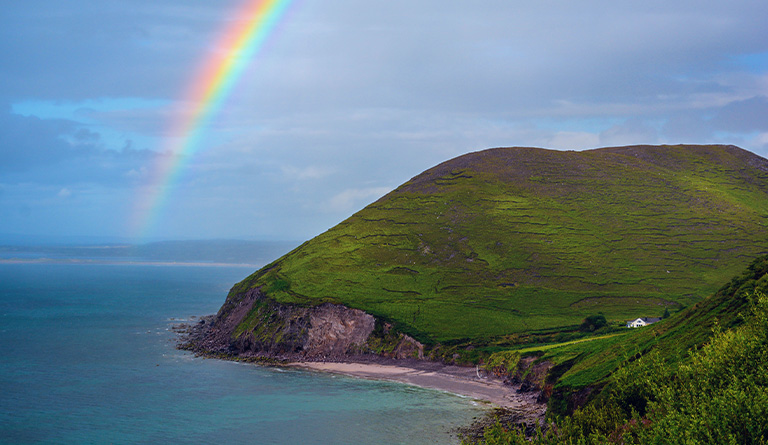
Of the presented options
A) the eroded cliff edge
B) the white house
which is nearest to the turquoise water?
the eroded cliff edge

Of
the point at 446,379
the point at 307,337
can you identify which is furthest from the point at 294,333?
the point at 446,379

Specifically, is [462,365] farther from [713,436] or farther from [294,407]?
[713,436]

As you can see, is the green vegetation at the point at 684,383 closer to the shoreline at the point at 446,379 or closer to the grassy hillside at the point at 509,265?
the shoreline at the point at 446,379

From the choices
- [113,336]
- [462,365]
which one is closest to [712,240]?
[462,365]

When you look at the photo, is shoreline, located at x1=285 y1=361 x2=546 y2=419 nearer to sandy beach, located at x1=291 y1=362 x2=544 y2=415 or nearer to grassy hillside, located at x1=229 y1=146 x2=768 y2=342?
sandy beach, located at x1=291 y1=362 x2=544 y2=415

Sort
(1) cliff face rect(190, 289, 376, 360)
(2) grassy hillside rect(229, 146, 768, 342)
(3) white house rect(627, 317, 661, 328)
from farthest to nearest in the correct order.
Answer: (2) grassy hillside rect(229, 146, 768, 342), (1) cliff face rect(190, 289, 376, 360), (3) white house rect(627, 317, 661, 328)

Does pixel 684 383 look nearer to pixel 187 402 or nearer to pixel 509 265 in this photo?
pixel 187 402

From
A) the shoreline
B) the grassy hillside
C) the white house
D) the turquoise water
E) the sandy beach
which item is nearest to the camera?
the turquoise water
